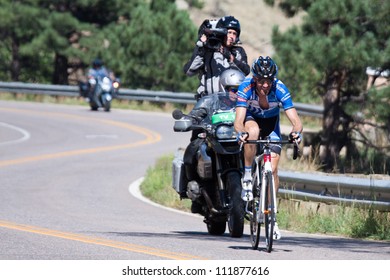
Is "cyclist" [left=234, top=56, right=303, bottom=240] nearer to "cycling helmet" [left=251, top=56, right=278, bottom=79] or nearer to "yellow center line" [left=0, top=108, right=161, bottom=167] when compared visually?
"cycling helmet" [left=251, top=56, right=278, bottom=79]

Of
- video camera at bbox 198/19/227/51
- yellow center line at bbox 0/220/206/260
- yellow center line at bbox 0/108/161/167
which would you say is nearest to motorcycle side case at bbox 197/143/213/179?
yellow center line at bbox 0/220/206/260

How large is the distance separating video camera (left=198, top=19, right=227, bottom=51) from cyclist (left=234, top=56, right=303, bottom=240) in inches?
104

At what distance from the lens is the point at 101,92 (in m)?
36.7

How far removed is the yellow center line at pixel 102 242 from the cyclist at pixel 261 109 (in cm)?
124

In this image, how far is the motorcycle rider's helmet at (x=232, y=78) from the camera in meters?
13.5

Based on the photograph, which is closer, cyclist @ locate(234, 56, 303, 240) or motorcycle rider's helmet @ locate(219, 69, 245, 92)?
cyclist @ locate(234, 56, 303, 240)

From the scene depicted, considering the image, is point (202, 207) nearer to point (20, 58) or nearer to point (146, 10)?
point (146, 10)

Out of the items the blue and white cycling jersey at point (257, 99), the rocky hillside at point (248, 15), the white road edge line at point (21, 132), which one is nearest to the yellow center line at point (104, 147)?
the white road edge line at point (21, 132)

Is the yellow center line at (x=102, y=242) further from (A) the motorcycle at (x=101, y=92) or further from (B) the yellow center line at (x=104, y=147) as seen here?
(A) the motorcycle at (x=101, y=92)

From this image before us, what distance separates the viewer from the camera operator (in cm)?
1465

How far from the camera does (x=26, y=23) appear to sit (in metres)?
45.4

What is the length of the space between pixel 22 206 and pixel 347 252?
23.6ft

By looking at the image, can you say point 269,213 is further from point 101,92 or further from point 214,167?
point 101,92

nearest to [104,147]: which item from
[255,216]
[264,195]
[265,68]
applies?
[255,216]
